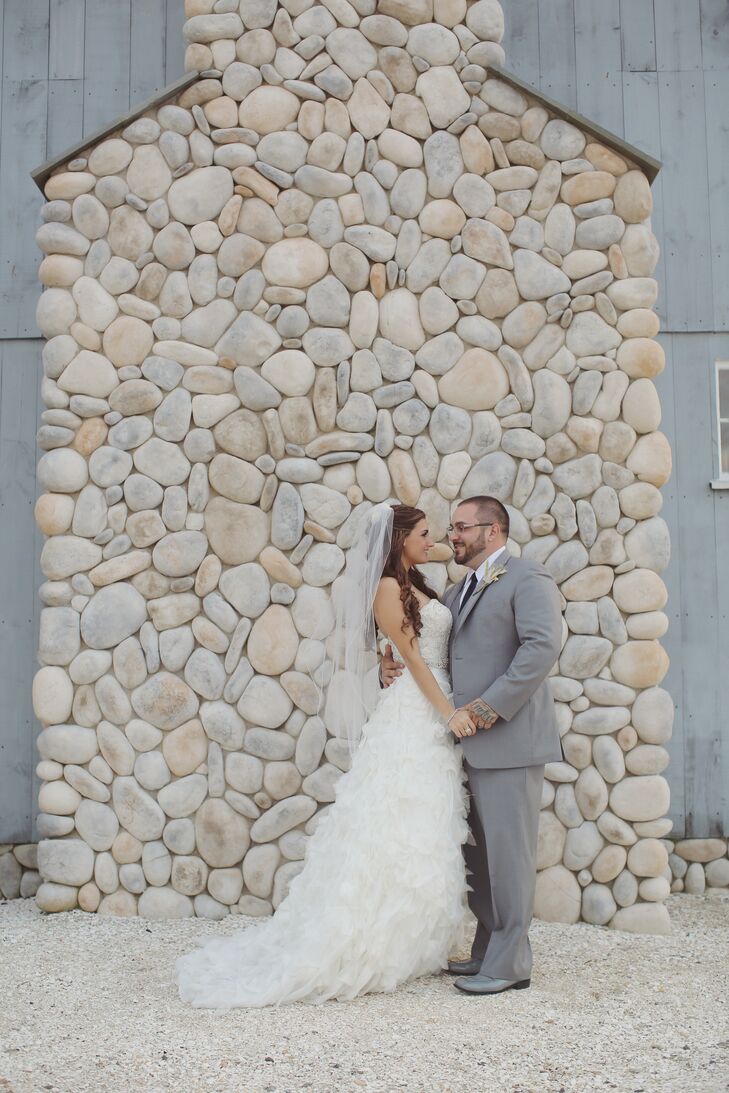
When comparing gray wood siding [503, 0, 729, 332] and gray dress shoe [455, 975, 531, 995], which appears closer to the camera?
gray dress shoe [455, 975, 531, 995]

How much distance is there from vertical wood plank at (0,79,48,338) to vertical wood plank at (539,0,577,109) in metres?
2.97

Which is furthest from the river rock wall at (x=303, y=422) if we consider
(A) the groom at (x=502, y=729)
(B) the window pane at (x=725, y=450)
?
(B) the window pane at (x=725, y=450)

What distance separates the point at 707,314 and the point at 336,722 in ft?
10.7

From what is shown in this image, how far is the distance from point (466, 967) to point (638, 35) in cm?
526

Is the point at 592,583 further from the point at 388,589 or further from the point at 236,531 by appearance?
the point at 236,531

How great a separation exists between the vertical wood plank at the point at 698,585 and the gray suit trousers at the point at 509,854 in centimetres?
208

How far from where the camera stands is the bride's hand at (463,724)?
378cm

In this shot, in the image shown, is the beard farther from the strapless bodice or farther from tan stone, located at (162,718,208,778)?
tan stone, located at (162,718,208,778)

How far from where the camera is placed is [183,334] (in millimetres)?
4898

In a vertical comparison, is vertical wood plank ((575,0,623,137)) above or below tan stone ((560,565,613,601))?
above

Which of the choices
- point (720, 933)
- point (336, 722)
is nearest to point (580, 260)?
point (336, 722)

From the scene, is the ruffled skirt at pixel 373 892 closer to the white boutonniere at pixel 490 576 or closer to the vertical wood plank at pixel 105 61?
the white boutonniere at pixel 490 576

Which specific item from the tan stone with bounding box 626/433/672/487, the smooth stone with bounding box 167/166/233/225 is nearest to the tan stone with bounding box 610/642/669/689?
the tan stone with bounding box 626/433/672/487

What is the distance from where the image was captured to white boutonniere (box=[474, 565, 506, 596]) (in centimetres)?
394
